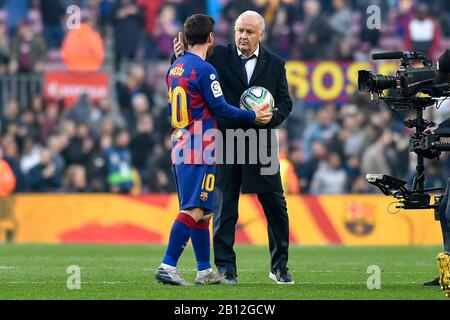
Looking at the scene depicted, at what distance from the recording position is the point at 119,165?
77.4ft

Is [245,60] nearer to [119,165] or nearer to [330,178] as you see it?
[330,178]

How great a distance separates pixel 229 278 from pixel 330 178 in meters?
11.4

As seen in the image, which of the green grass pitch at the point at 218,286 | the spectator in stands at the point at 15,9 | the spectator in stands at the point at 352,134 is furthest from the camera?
the spectator in stands at the point at 15,9

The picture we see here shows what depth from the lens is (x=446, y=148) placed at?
10867mm

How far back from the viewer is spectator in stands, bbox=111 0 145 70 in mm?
25781

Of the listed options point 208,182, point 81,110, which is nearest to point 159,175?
point 81,110

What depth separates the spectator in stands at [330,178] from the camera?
2333 cm

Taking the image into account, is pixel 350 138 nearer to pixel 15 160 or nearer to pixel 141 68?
pixel 141 68

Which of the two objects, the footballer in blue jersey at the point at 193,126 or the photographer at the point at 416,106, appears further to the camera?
the footballer in blue jersey at the point at 193,126

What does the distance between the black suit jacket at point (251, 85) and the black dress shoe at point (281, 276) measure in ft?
2.55

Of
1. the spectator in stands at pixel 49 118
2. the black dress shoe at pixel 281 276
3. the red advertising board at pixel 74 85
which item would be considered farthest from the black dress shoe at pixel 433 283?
the spectator in stands at pixel 49 118

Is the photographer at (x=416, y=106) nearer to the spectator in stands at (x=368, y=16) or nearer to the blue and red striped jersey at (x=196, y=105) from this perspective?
the blue and red striped jersey at (x=196, y=105)

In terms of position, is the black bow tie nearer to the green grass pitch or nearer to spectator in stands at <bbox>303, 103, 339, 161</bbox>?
the green grass pitch
